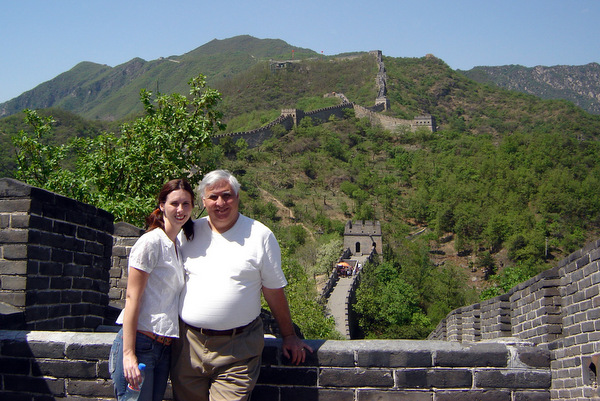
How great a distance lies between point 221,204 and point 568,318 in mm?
5021

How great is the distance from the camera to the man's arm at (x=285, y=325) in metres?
3.68

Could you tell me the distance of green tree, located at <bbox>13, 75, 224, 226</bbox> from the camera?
11758 millimetres

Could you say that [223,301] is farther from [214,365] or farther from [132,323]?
[132,323]

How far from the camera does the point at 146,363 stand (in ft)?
11.2

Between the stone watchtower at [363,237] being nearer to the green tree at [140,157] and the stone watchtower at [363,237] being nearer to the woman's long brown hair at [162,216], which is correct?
the green tree at [140,157]

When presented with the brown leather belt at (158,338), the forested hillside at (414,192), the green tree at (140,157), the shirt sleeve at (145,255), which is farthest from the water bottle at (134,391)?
the forested hillside at (414,192)

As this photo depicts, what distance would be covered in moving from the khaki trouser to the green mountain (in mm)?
145971

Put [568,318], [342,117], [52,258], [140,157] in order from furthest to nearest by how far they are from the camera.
→ 1. [342,117]
2. [140,157]
3. [568,318]
4. [52,258]

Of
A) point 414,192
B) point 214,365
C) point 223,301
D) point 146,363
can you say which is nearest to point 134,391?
point 146,363

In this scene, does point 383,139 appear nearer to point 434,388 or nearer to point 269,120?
point 269,120

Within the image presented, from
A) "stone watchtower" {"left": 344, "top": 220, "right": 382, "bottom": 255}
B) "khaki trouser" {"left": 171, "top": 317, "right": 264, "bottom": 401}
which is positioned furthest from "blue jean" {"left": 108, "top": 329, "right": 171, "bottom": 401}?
"stone watchtower" {"left": 344, "top": 220, "right": 382, "bottom": 255}

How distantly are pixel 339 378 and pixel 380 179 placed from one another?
74252 millimetres

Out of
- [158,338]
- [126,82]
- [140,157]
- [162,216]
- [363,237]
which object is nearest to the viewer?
[158,338]

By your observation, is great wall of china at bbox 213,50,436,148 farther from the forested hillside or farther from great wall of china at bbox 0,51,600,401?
great wall of china at bbox 0,51,600,401
